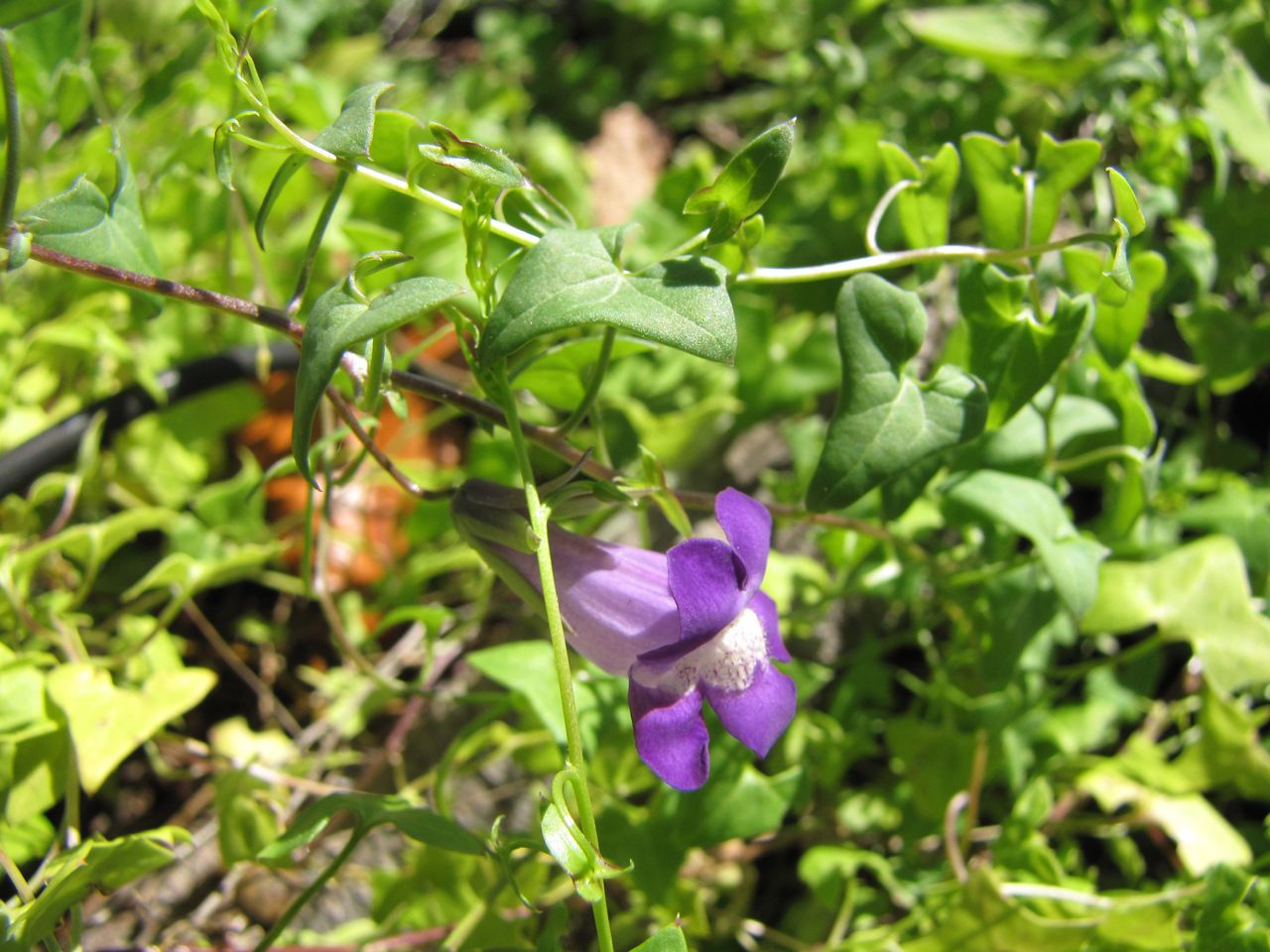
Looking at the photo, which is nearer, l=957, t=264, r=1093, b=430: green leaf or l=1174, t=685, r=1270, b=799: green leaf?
l=957, t=264, r=1093, b=430: green leaf

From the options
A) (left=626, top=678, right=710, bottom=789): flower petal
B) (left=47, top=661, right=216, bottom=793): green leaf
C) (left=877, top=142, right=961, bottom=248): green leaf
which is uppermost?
(left=877, top=142, right=961, bottom=248): green leaf

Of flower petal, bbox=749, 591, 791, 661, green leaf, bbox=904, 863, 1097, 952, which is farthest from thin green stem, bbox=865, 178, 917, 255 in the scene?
green leaf, bbox=904, 863, 1097, 952

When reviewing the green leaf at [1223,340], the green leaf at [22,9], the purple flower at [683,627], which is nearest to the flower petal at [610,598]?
the purple flower at [683,627]

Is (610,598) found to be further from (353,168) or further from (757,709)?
(353,168)

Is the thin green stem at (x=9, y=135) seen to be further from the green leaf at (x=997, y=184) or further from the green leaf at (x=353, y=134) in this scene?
the green leaf at (x=997, y=184)

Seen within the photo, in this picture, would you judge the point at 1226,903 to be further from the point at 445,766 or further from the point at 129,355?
the point at 129,355

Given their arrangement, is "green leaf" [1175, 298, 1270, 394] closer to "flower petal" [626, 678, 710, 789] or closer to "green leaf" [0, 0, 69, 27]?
"flower petal" [626, 678, 710, 789]

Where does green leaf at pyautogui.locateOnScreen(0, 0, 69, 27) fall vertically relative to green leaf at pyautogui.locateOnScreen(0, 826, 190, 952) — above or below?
above
